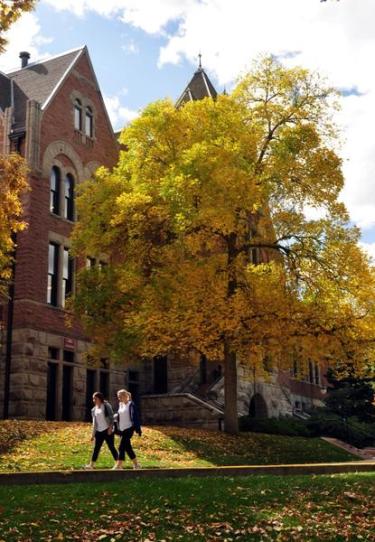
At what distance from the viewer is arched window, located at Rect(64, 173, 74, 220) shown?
29.2m

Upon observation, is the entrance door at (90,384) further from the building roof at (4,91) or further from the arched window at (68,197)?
the building roof at (4,91)

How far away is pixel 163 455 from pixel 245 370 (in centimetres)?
1470

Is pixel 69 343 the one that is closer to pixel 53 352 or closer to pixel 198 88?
pixel 53 352

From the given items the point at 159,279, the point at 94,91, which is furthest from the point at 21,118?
the point at 159,279

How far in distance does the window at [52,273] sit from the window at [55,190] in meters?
1.65

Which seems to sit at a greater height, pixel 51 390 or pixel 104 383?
pixel 104 383

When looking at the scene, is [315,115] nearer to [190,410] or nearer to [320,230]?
[320,230]

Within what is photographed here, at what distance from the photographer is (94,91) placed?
107 ft

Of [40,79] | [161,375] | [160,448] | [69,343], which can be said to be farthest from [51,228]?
[160,448]

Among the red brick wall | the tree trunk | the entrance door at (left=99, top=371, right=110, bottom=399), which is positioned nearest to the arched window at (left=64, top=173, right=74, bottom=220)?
the red brick wall

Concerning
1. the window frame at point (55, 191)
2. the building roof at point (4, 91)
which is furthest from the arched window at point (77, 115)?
the building roof at point (4, 91)

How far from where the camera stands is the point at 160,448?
18359mm

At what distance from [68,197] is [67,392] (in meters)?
8.39

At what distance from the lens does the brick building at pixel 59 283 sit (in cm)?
2573
